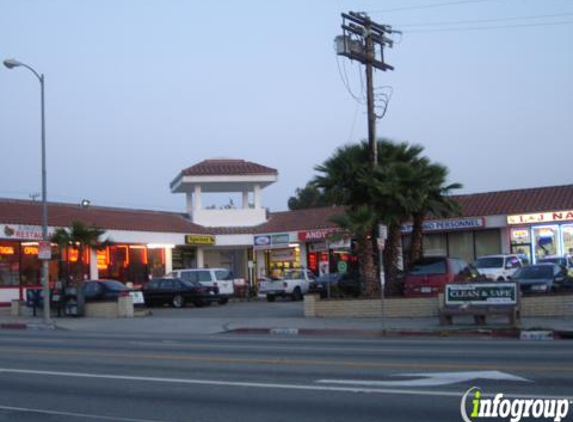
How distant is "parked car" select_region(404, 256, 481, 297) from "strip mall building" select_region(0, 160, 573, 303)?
666cm

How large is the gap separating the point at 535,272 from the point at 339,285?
925cm

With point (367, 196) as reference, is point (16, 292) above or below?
below

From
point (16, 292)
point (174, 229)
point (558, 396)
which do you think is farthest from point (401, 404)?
point (174, 229)

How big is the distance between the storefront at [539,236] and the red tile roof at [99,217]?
18338mm

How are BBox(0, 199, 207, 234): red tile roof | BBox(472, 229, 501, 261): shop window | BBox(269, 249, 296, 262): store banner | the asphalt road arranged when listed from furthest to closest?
BBox(269, 249, 296, 262): store banner → BBox(472, 229, 501, 261): shop window → BBox(0, 199, 207, 234): red tile roof → the asphalt road

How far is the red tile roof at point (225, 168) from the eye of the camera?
157 feet

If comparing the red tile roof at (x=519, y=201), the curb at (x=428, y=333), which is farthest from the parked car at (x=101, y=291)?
the red tile roof at (x=519, y=201)

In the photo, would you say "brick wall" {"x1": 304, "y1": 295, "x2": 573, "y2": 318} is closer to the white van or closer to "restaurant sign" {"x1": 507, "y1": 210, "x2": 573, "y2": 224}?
the white van

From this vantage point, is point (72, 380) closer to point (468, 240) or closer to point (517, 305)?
point (517, 305)

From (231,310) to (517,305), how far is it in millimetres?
14574

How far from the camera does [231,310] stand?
3381cm

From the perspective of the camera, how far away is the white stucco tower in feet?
157

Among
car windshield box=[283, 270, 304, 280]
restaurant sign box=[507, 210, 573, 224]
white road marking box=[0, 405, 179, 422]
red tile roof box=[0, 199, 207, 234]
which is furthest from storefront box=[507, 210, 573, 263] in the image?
white road marking box=[0, 405, 179, 422]

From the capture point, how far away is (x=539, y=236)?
41094mm
